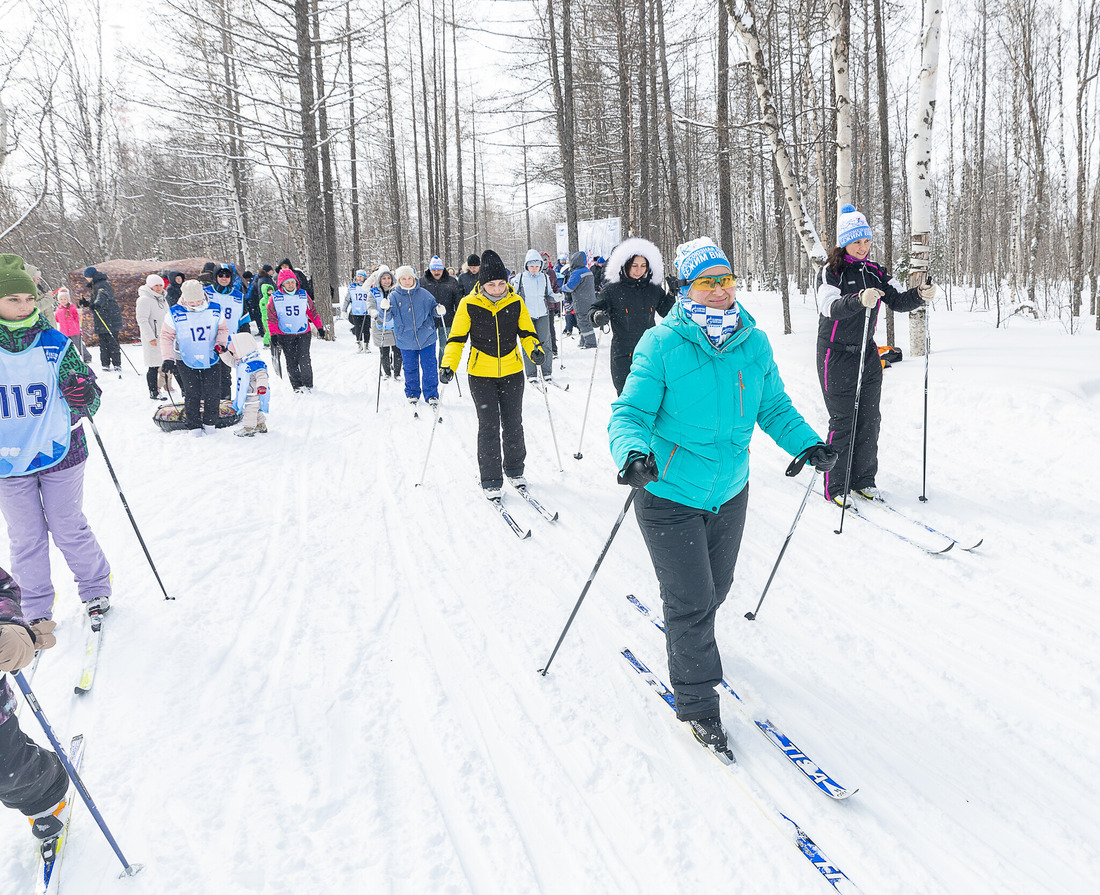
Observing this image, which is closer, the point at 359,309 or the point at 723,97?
the point at 723,97

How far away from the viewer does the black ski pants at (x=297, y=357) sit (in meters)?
10.4

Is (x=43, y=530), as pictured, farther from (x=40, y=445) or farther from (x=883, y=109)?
(x=883, y=109)

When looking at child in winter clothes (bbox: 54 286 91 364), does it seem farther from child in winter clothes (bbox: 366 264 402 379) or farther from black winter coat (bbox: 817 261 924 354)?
black winter coat (bbox: 817 261 924 354)

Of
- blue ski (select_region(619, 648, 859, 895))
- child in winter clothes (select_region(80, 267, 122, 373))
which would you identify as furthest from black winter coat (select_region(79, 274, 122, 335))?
blue ski (select_region(619, 648, 859, 895))

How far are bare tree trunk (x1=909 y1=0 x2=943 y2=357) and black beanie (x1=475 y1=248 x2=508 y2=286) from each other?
4.77 meters

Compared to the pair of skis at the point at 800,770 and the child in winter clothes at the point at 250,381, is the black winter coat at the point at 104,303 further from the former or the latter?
the pair of skis at the point at 800,770

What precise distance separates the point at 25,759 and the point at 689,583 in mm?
2500

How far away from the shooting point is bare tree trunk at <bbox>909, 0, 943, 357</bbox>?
7441 millimetres

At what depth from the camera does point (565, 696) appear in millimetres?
3143

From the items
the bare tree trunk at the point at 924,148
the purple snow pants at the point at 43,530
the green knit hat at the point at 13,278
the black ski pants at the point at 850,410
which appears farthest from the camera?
the bare tree trunk at the point at 924,148

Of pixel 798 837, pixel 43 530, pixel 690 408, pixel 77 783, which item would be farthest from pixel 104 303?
pixel 798 837

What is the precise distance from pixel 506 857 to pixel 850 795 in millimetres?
1344

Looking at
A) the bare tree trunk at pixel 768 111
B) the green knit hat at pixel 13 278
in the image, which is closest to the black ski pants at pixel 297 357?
the green knit hat at pixel 13 278

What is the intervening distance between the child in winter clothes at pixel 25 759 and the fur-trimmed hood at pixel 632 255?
5.29 metres
